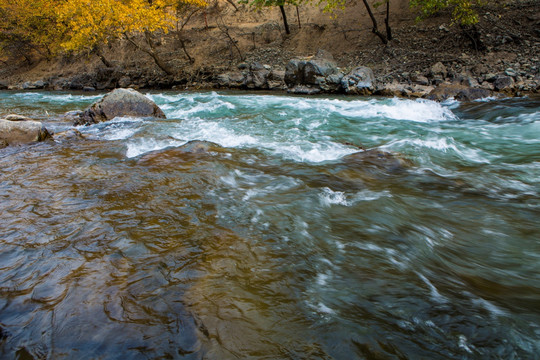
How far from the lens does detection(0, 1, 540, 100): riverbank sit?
12.8 m

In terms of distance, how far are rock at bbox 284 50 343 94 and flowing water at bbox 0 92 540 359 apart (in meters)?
8.99

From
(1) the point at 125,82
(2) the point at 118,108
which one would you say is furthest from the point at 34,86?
(2) the point at 118,108

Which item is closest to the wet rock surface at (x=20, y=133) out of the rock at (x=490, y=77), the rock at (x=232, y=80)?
the rock at (x=232, y=80)

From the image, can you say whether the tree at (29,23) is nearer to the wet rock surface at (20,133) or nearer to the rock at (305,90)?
the rock at (305,90)

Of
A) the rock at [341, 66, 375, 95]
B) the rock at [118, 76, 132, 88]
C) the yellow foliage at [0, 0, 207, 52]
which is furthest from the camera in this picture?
the rock at [118, 76, 132, 88]

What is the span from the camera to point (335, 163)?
521 centimetres

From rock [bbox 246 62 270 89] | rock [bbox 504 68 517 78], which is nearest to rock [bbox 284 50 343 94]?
rock [bbox 246 62 270 89]

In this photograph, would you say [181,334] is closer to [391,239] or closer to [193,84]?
[391,239]

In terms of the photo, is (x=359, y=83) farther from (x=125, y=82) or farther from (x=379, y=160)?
(x=125, y=82)

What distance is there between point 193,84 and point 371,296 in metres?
19.9

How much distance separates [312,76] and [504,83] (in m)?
7.38

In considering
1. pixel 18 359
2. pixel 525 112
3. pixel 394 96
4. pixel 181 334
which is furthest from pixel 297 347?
pixel 394 96

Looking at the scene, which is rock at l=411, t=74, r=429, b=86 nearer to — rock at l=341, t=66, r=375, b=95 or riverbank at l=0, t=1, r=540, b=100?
riverbank at l=0, t=1, r=540, b=100

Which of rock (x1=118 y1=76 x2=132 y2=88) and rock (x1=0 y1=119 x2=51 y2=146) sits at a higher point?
rock (x1=0 y1=119 x2=51 y2=146)
